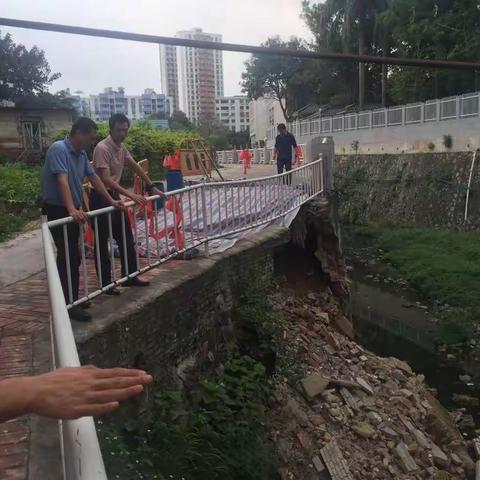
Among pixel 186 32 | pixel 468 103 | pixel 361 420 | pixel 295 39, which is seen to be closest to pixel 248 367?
pixel 361 420

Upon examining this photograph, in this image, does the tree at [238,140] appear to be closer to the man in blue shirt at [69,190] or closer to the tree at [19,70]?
the tree at [19,70]

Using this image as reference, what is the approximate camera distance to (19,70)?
32.3 metres

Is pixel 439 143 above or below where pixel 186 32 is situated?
below

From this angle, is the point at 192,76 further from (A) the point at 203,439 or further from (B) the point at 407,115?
(A) the point at 203,439

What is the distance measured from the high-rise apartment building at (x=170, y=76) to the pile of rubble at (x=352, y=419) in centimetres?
9215

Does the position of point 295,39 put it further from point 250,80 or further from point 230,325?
point 230,325

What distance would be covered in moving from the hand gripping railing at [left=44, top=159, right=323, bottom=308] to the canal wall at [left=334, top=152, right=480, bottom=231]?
27.5 feet

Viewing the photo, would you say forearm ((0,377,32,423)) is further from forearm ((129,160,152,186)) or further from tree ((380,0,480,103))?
tree ((380,0,480,103))

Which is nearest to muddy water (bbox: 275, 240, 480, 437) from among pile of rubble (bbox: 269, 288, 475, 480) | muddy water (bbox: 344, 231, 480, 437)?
muddy water (bbox: 344, 231, 480, 437)

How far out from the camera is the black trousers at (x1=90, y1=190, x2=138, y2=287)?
500cm

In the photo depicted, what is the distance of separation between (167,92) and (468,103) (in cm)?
8580

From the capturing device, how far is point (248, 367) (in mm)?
6422

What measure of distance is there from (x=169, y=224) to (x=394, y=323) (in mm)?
9851

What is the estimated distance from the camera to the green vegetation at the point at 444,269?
14094 millimetres
